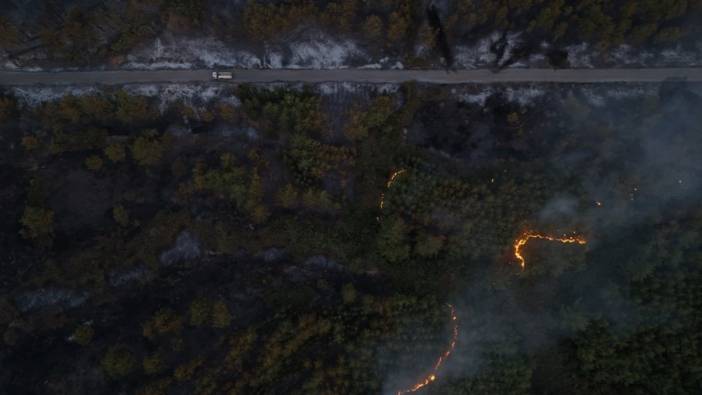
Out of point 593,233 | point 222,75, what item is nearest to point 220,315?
point 222,75

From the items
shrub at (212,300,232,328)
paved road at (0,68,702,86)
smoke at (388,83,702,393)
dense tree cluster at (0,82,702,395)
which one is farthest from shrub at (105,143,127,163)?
smoke at (388,83,702,393)

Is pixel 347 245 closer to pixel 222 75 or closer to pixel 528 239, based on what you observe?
pixel 528 239

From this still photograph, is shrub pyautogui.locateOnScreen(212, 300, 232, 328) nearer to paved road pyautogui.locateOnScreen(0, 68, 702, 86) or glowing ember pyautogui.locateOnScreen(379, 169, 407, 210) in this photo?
glowing ember pyautogui.locateOnScreen(379, 169, 407, 210)

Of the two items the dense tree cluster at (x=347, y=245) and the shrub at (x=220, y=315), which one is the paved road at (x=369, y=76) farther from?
the shrub at (x=220, y=315)

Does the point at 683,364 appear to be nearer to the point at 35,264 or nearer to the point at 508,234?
the point at 508,234

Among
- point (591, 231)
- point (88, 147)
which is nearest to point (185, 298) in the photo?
point (88, 147)

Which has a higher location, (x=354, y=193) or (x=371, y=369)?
(x=354, y=193)

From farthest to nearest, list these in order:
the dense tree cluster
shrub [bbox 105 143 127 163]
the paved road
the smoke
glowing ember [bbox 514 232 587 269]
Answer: the paved road → shrub [bbox 105 143 127 163] → glowing ember [bbox 514 232 587 269] → the smoke → the dense tree cluster

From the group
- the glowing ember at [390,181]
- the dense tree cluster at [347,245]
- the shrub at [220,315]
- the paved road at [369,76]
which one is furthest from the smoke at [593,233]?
the shrub at [220,315]
